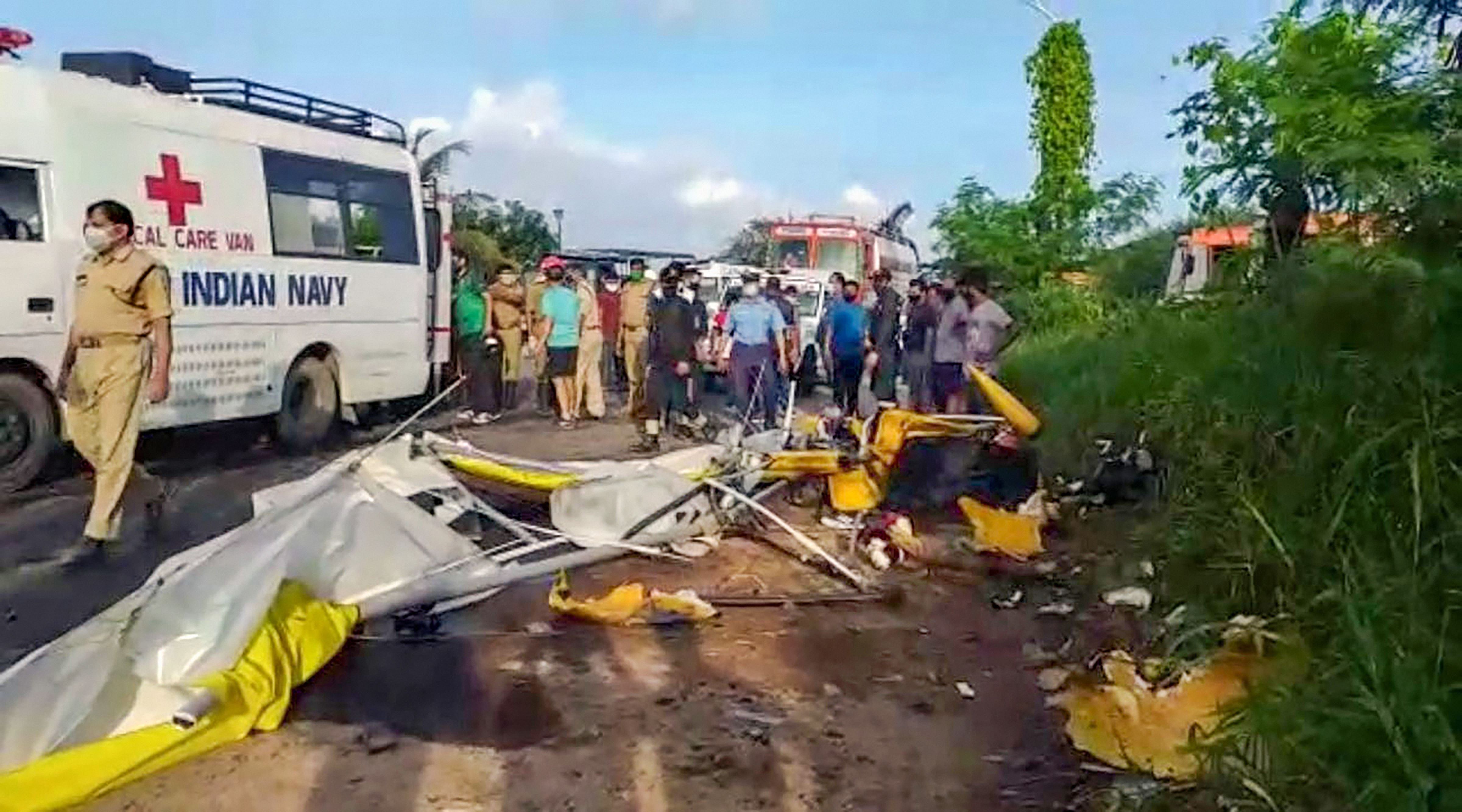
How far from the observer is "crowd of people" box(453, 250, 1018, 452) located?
13305 millimetres

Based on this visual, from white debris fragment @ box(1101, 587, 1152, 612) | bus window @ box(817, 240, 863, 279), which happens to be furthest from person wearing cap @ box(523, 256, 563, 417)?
bus window @ box(817, 240, 863, 279)

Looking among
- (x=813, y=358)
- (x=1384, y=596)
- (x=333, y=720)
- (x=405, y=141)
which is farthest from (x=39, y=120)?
(x=813, y=358)

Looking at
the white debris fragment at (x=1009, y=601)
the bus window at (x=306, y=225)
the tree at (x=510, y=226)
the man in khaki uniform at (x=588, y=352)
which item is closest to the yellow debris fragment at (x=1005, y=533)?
the white debris fragment at (x=1009, y=601)

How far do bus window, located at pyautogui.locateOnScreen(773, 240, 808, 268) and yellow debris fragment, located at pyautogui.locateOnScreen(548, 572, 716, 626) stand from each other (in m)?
23.4

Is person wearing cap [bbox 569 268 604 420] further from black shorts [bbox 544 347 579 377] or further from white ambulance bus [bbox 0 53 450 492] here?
white ambulance bus [bbox 0 53 450 492]

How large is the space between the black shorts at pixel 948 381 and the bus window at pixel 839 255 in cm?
1673

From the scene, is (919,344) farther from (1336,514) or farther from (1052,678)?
(1336,514)

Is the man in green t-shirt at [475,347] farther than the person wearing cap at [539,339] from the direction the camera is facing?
Yes

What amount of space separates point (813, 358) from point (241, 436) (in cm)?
906

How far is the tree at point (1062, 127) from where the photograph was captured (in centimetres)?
2722

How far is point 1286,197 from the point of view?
27.7ft

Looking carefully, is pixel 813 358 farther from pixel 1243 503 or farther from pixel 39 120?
pixel 1243 503

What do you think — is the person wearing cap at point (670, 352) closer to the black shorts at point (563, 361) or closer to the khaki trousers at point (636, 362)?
the khaki trousers at point (636, 362)

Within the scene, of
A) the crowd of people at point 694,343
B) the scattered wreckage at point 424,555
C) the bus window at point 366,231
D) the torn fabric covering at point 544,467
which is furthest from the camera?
the bus window at point 366,231
